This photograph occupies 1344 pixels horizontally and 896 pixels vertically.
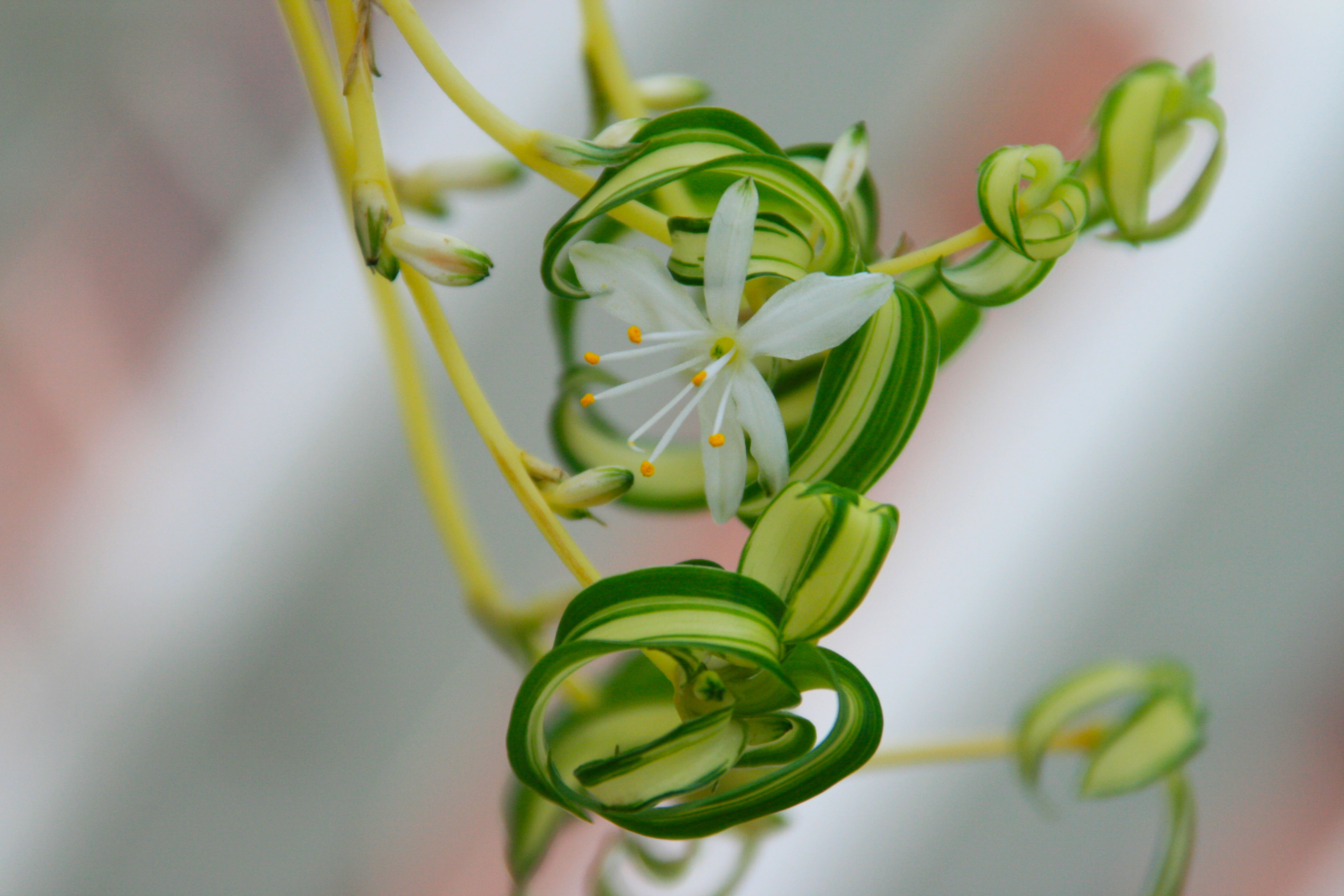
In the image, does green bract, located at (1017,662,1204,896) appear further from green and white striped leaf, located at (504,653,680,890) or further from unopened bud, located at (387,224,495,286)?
unopened bud, located at (387,224,495,286)

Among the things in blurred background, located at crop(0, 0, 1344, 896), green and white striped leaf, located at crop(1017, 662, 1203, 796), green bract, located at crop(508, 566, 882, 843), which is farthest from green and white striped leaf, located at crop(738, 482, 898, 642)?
blurred background, located at crop(0, 0, 1344, 896)

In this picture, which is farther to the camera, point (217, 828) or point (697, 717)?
point (217, 828)

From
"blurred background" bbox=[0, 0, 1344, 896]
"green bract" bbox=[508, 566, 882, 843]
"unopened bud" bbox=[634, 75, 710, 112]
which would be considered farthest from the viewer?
"blurred background" bbox=[0, 0, 1344, 896]

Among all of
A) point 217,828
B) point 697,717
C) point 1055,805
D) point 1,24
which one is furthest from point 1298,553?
point 1,24

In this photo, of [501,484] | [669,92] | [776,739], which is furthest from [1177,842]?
[501,484]

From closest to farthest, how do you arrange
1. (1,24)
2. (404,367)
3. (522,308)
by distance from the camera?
1. (404,367)
2. (1,24)
3. (522,308)

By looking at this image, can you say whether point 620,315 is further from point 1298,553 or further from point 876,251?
point 1298,553

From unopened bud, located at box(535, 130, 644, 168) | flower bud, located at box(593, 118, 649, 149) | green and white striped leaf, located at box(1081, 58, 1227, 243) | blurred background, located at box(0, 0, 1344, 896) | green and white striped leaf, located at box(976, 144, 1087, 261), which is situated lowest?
blurred background, located at box(0, 0, 1344, 896)
